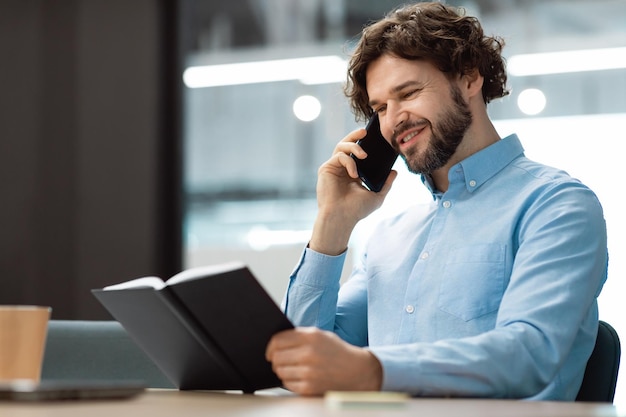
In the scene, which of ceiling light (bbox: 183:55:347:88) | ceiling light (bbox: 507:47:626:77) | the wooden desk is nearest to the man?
the wooden desk

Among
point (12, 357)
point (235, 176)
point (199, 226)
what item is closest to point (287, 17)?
point (235, 176)

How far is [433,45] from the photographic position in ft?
6.79

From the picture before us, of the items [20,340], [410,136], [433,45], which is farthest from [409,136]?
[20,340]

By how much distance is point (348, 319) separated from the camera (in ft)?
6.68

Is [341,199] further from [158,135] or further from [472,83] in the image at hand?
[158,135]

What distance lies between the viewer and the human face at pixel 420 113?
1.98m

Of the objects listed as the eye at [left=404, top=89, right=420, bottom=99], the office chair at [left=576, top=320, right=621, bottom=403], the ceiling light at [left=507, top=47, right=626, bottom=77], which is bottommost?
the office chair at [left=576, top=320, right=621, bottom=403]

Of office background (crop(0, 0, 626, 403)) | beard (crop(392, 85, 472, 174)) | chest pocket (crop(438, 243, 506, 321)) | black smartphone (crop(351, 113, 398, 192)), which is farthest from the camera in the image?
office background (crop(0, 0, 626, 403))

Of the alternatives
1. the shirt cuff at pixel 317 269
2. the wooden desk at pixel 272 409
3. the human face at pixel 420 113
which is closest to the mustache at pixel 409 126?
the human face at pixel 420 113

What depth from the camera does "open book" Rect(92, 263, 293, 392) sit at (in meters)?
1.22

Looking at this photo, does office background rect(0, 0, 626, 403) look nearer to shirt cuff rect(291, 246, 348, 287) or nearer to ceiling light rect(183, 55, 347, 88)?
ceiling light rect(183, 55, 347, 88)

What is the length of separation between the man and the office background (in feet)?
4.51

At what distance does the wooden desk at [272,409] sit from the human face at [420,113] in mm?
853

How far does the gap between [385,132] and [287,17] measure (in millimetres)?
1938
